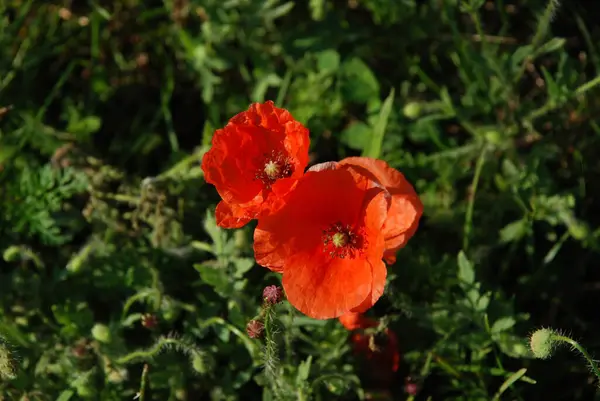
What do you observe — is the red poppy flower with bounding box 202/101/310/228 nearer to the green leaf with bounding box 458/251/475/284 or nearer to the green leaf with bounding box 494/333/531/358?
the green leaf with bounding box 458/251/475/284

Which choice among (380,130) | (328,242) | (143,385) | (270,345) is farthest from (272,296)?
(380,130)

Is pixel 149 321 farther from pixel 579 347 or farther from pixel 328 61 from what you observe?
pixel 579 347

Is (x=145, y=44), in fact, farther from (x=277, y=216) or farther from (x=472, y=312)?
(x=472, y=312)

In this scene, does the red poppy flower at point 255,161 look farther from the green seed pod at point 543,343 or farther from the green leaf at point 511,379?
the green leaf at point 511,379

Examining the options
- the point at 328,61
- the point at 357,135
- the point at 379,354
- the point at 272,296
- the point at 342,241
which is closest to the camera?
the point at 272,296

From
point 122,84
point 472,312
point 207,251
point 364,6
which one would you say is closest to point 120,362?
point 207,251

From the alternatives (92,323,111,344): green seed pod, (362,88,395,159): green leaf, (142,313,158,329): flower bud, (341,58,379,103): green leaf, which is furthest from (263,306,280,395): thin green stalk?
(341,58,379,103): green leaf

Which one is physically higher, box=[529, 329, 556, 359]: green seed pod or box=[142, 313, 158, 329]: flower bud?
box=[529, 329, 556, 359]: green seed pod

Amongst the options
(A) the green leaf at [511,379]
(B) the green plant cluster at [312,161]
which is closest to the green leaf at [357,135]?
(B) the green plant cluster at [312,161]
